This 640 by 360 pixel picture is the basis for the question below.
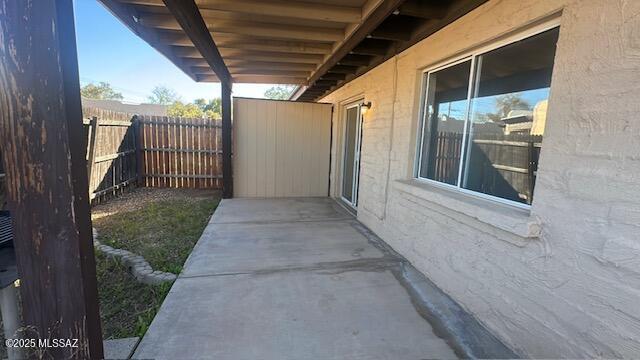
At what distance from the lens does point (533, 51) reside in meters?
2.16

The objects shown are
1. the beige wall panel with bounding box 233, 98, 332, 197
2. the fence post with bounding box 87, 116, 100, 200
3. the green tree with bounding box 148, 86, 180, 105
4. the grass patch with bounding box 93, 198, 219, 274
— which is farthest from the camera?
the green tree with bounding box 148, 86, 180, 105

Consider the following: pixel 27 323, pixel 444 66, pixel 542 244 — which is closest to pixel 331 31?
pixel 444 66

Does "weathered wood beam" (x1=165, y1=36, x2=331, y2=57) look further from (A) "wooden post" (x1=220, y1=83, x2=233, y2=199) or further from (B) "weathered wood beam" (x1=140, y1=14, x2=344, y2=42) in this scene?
(A) "wooden post" (x1=220, y1=83, x2=233, y2=199)

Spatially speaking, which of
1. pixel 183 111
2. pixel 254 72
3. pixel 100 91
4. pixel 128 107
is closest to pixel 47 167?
pixel 254 72

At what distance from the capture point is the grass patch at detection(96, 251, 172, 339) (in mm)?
2246

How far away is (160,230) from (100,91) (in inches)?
1737

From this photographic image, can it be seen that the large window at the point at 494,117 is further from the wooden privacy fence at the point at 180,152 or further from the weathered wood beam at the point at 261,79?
the wooden privacy fence at the point at 180,152

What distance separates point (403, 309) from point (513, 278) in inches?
35.1

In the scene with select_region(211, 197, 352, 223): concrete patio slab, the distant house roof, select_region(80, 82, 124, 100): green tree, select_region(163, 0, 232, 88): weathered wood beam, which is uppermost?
select_region(80, 82, 124, 100): green tree

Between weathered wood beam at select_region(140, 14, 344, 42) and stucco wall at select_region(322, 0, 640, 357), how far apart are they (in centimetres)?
170

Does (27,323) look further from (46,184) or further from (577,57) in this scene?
(577,57)

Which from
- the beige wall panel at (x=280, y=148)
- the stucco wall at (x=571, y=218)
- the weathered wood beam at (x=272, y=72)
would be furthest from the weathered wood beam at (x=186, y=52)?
the stucco wall at (x=571, y=218)

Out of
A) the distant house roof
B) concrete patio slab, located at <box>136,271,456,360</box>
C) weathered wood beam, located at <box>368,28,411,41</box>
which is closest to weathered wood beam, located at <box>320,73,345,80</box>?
weathered wood beam, located at <box>368,28,411,41</box>

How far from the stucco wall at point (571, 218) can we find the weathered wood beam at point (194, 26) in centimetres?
263
